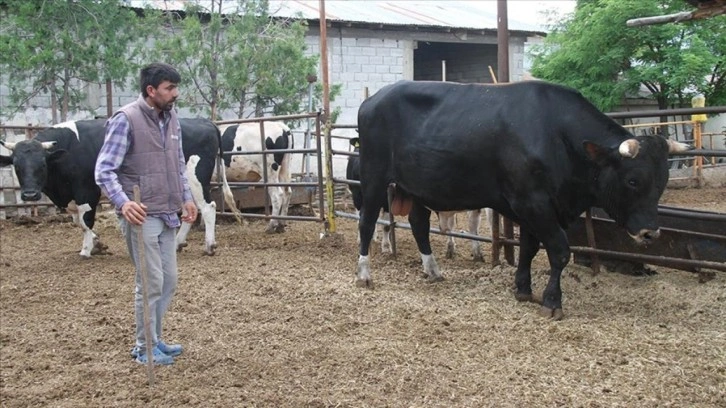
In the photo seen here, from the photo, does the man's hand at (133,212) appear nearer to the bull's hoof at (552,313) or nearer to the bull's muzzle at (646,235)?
the bull's hoof at (552,313)

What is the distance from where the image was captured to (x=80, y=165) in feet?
27.8

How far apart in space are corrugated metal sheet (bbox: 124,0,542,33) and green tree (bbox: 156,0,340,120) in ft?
1.88

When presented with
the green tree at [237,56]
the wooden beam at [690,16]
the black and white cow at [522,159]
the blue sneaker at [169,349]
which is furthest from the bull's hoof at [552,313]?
the green tree at [237,56]

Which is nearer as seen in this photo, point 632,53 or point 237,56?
point 237,56

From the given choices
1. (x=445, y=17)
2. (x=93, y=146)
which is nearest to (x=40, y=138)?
(x=93, y=146)

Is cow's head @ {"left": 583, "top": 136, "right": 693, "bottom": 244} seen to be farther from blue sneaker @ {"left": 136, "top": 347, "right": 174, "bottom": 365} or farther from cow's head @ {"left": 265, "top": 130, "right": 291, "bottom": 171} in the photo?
cow's head @ {"left": 265, "top": 130, "right": 291, "bottom": 171}

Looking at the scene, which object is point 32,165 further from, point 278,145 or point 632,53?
point 632,53

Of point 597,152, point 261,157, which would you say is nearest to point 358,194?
point 261,157

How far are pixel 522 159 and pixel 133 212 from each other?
9.51 feet

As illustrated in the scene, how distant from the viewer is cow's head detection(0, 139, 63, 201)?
8125 millimetres

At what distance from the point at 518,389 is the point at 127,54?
487 inches

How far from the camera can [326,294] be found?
6.26 metres

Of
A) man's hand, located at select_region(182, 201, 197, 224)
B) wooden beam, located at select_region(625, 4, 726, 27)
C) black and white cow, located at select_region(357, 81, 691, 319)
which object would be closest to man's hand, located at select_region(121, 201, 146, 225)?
man's hand, located at select_region(182, 201, 197, 224)

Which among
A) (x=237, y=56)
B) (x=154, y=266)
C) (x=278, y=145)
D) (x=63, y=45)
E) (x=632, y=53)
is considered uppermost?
(x=632, y=53)
